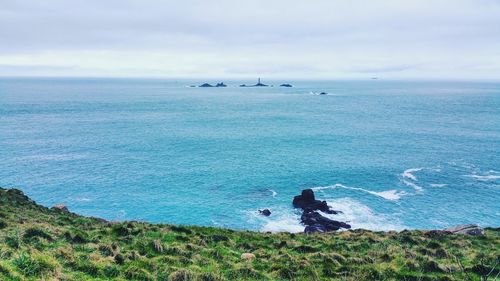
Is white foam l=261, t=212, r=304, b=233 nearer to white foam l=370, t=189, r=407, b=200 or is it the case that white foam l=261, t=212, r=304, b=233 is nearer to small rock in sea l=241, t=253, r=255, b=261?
white foam l=370, t=189, r=407, b=200

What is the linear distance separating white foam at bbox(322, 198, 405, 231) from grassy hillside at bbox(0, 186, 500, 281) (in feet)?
72.3

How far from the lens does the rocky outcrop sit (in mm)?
50531

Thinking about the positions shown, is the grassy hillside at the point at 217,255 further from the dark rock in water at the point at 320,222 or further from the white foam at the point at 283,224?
the white foam at the point at 283,224

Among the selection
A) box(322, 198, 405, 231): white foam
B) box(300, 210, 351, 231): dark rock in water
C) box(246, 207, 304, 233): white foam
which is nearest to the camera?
box(300, 210, 351, 231): dark rock in water

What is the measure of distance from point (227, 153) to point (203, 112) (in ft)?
254

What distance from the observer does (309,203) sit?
191 feet

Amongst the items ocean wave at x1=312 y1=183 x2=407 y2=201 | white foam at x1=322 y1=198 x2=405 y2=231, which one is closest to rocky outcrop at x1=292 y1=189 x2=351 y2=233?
white foam at x1=322 y1=198 x2=405 y2=231

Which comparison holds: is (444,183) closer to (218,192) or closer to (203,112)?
(218,192)

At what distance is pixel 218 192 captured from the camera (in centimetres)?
6431

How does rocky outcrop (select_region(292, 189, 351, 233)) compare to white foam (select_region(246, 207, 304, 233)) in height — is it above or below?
above

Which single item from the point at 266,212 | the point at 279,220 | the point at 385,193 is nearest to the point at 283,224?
the point at 279,220

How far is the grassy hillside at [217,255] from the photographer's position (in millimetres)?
16516

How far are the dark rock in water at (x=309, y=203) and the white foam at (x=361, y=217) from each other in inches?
63.7

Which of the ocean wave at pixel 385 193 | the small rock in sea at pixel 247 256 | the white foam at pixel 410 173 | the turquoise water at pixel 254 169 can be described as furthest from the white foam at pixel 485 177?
the small rock in sea at pixel 247 256
